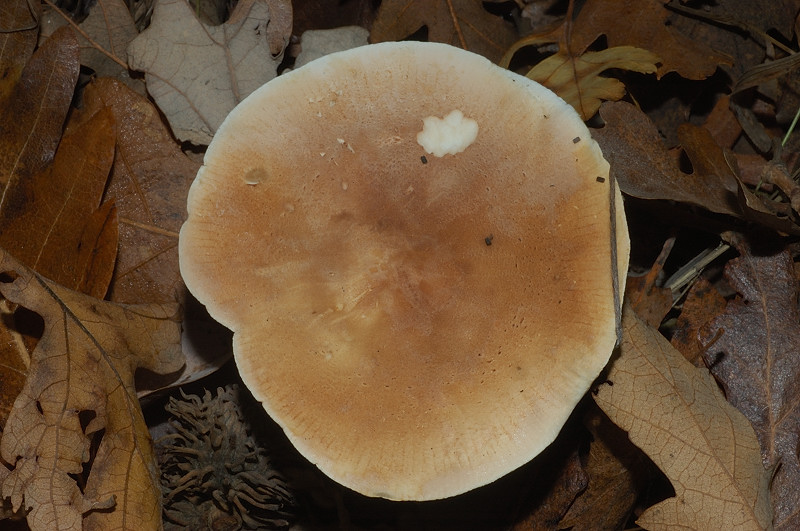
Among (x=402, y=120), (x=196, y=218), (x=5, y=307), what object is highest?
(x=402, y=120)

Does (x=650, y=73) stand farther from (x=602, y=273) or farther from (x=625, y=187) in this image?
(x=602, y=273)

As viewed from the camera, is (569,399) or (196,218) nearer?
(569,399)

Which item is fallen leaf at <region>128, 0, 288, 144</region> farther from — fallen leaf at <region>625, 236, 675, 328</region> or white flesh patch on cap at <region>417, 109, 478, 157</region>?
fallen leaf at <region>625, 236, 675, 328</region>

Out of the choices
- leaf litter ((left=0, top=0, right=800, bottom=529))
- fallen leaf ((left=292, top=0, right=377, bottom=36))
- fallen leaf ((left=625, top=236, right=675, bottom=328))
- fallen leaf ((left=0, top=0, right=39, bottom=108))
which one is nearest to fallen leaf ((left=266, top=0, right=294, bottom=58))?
leaf litter ((left=0, top=0, right=800, bottom=529))

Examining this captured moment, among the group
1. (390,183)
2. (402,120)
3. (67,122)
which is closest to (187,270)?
(390,183)

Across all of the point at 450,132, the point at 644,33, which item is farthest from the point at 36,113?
the point at 644,33

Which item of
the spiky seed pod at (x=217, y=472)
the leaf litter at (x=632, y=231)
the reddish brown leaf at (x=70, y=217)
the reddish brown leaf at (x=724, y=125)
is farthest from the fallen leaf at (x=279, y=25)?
the reddish brown leaf at (x=724, y=125)
